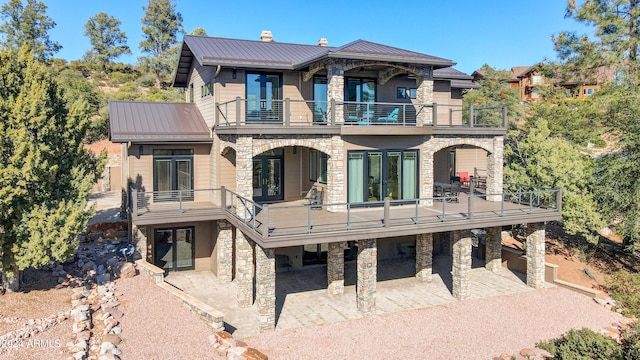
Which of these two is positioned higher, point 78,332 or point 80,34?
point 80,34

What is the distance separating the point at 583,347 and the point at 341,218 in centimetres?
745

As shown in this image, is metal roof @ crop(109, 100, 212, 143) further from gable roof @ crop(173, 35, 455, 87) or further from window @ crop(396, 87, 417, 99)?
window @ crop(396, 87, 417, 99)

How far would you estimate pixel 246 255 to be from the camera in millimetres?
14336

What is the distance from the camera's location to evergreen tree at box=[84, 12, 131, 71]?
6069 cm

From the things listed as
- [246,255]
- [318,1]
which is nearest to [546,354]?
[246,255]

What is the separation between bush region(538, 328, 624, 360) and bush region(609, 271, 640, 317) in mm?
4544

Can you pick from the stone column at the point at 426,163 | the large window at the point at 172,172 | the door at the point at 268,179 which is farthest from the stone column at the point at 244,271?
the stone column at the point at 426,163

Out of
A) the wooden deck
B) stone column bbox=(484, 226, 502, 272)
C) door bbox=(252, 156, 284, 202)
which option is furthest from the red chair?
door bbox=(252, 156, 284, 202)

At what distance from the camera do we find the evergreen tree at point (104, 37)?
60.7 meters

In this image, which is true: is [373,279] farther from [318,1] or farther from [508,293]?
[318,1]

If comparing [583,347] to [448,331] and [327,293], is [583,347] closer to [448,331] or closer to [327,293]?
[448,331]

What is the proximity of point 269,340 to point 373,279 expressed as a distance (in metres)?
3.80

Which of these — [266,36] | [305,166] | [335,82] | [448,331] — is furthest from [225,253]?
[266,36]

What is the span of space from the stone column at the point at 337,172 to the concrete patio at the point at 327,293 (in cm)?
334
